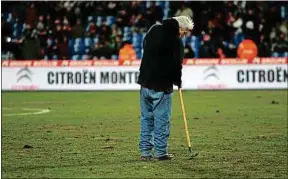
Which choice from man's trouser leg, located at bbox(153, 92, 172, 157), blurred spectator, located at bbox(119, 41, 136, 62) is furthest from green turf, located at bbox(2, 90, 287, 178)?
blurred spectator, located at bbox(119, 41, 136, 62)

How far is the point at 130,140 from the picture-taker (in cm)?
1420

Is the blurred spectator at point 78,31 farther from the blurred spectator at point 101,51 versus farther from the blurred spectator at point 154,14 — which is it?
the blurred spectator at point 154,14

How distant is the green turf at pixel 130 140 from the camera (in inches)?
404

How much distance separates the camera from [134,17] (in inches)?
1371

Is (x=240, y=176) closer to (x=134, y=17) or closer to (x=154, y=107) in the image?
(x=154, y=107)

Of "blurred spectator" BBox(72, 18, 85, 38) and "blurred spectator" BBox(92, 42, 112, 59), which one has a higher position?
"blurred spectator" BBox(72, 18, 85, 38)

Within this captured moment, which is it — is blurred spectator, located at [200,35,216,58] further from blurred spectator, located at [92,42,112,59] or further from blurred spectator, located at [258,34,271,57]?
blurred spectator, located at [92,42,112,59]

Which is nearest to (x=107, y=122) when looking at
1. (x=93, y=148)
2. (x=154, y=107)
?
(x=93, y=148)

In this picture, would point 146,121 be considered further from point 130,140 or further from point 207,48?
point 207,48

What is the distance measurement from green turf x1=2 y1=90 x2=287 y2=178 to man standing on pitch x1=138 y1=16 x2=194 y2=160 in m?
0.40

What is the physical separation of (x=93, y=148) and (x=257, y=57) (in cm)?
1930

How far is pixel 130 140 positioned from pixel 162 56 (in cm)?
329

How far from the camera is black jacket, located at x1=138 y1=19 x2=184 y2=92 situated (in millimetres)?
11180

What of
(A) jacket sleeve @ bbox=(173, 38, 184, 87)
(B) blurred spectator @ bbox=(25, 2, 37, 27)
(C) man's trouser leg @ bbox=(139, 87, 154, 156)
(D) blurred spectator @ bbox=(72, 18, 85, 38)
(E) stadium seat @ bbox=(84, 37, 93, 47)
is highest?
(B) blurred spectator @ bbox=(25, 2, 37, 27)
